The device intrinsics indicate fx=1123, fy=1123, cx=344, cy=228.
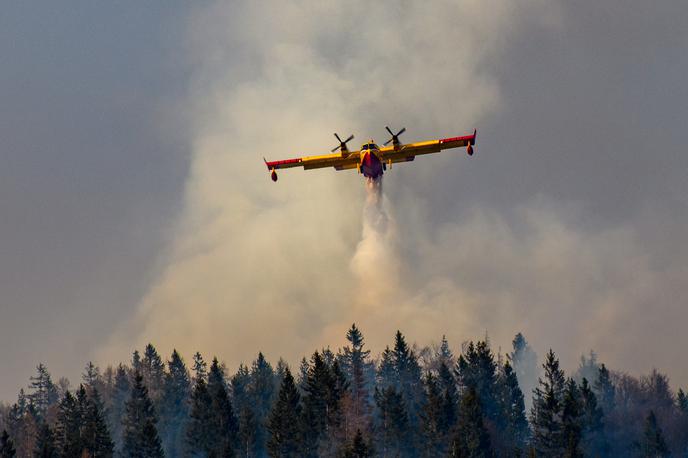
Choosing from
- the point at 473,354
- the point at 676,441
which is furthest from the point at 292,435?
the point at 676,441

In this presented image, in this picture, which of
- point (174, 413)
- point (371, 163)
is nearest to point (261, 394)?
point (174, 413)

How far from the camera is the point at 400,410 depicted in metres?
123

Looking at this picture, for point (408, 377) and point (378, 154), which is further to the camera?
point (408, 377)

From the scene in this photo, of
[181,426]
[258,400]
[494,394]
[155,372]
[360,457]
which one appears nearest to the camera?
[360,457]

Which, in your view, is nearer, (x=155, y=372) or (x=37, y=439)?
(x=37, y=439)

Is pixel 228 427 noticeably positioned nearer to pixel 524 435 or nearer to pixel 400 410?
pixel 400 410

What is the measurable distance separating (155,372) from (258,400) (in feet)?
132

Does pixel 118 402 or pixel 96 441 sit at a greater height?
pixel 118 402

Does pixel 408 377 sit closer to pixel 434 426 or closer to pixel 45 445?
pixel 434 426

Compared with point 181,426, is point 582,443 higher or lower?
lower

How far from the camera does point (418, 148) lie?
115 m

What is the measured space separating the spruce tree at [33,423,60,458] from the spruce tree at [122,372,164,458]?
8437 mm

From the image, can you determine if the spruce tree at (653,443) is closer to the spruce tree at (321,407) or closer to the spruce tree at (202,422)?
the spruce tree at (321,407)

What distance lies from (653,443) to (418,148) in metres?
57.1
